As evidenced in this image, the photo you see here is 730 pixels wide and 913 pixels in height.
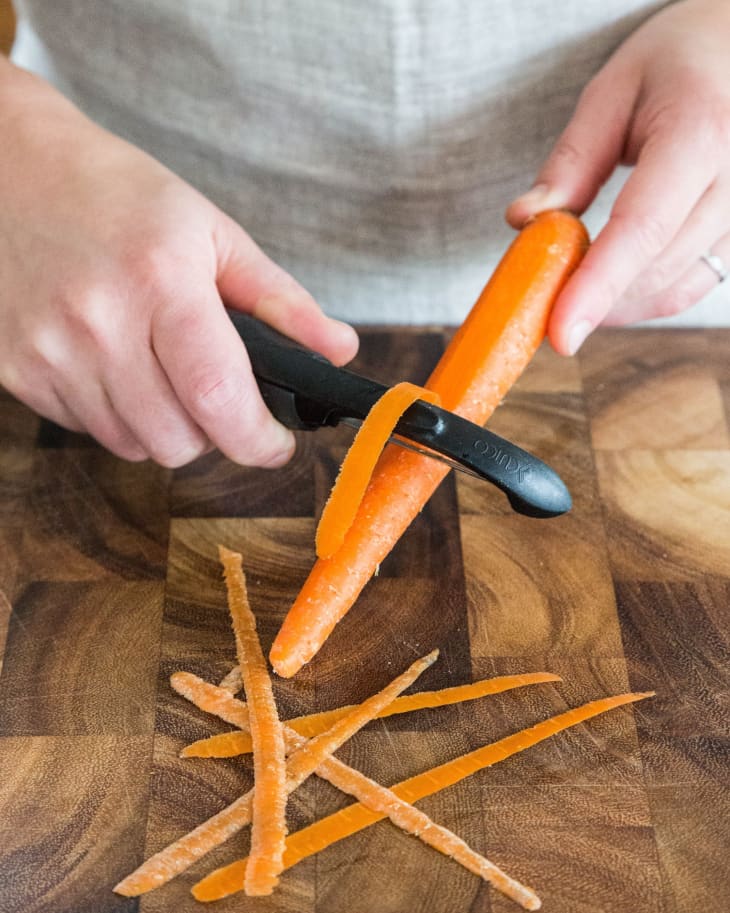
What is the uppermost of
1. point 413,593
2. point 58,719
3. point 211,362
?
point 211,362

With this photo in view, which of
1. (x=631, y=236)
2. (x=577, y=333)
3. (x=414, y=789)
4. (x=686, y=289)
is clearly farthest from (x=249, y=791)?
(x=686, y=289)

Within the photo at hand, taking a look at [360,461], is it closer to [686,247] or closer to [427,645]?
[427,645]

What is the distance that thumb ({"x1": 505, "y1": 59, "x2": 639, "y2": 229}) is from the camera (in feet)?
3.84

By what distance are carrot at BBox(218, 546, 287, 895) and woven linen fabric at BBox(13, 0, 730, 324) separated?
1.78 ft

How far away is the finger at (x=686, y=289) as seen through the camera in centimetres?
125

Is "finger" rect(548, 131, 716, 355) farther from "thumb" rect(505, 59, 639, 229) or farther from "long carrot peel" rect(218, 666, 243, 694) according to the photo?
"long carrot peel" rect(218, 666, 243, 694)

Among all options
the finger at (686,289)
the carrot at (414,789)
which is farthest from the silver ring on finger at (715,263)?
the carrot at (414,789)

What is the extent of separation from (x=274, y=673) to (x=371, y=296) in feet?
2.19

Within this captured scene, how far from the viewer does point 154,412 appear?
1052 millimetres

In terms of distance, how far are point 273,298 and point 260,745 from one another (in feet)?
1.40

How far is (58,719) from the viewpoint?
3.12 feet

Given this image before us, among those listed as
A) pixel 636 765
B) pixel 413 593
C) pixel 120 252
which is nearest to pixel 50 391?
pixel 120 252

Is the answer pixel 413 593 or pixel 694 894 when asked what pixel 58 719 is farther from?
pixel 694 894

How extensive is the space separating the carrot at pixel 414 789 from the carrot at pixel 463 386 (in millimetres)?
152
